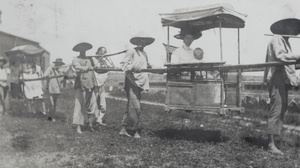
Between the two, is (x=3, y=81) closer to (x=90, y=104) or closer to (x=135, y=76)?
(x=90, y=104)

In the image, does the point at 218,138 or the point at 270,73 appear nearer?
the point at 270,73

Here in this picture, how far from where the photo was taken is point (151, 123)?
929cm

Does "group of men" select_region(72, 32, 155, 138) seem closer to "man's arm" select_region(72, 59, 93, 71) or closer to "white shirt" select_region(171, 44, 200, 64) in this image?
"man's arm" select_region(72, 59, 93, 71)

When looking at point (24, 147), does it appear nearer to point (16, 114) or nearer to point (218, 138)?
point (218, 138)

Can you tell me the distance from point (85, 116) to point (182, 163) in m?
4.51

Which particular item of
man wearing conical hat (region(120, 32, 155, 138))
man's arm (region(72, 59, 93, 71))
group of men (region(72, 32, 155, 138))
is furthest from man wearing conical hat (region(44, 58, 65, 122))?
man wearing conical hat (region(120, 32, 155, 138))

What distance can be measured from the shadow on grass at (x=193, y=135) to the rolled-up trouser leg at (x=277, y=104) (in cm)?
126

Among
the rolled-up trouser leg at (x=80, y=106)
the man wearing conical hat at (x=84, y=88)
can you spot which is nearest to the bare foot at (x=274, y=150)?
the man wearing conical hat at (x=84, y=88)

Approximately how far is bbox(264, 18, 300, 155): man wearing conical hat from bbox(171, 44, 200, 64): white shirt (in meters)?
1.91

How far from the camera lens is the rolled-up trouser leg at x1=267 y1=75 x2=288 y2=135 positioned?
5.82 m

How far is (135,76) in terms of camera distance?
24.1 ft

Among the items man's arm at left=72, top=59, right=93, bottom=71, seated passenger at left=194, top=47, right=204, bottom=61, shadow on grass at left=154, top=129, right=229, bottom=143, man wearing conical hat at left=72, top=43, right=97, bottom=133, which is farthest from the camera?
man wearing conical hat at left=72, top=43, right=97, bottom=133

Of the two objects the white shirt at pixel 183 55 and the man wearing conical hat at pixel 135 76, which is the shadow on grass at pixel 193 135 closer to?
the man wearing conical hat at pixel 135 76

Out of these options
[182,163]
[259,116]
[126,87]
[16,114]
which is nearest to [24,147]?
[126,87]
